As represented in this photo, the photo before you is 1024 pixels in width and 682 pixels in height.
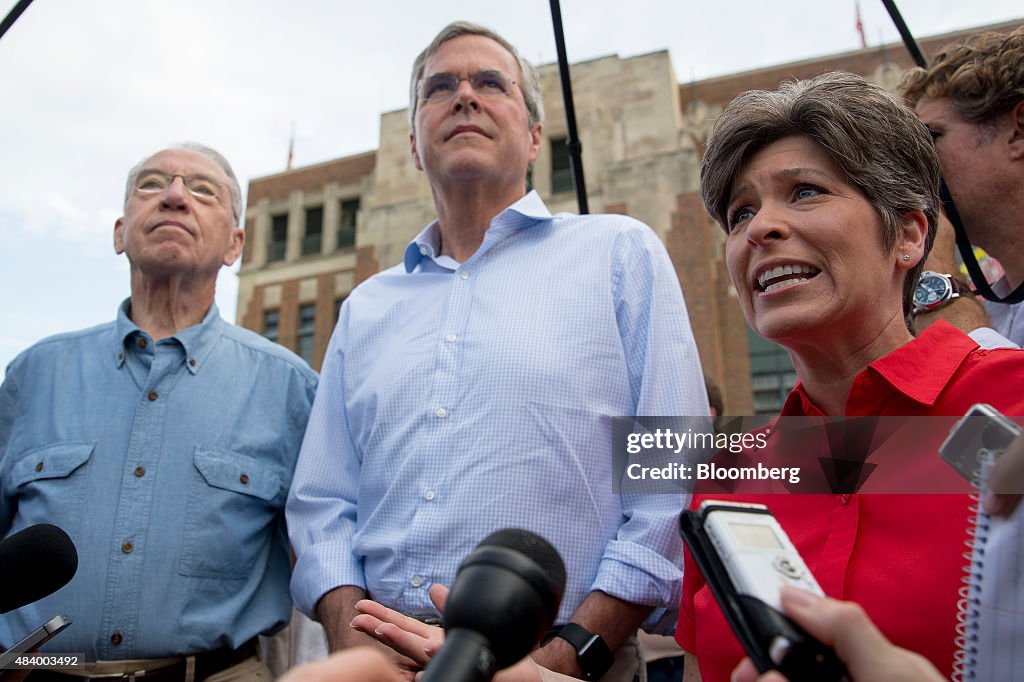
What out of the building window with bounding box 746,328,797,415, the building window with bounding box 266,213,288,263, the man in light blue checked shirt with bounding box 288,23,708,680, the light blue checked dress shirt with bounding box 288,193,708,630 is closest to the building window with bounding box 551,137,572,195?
the building window with bounding box 746,328,797,415

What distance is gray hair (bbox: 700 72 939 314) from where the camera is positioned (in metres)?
1.79

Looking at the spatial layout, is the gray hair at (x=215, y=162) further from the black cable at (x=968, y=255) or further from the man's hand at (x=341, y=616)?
the black cable at (x=968, y=255)

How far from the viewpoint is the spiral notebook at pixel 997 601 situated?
3.40 feet

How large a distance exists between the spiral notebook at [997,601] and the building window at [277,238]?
22453 millimetres

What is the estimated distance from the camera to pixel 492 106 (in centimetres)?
303

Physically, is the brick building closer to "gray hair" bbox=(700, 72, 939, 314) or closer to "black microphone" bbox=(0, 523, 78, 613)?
"gray hair" bbox=(700, 72, 939, 314)

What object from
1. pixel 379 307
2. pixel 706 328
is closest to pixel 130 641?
pixel 379 307

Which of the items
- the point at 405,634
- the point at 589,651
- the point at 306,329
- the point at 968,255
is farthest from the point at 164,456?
the point at 306,329

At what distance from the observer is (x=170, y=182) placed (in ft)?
11.0

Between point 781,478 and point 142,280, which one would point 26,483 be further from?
point 781,478

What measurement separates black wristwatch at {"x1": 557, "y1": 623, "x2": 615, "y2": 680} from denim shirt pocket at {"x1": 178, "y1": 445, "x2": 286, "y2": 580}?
138cm

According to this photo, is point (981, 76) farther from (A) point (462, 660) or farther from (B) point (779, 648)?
(A) point (462, 660)

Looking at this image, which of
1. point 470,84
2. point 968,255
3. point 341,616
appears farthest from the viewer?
point 470,84

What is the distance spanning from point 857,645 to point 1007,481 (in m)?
0.37
